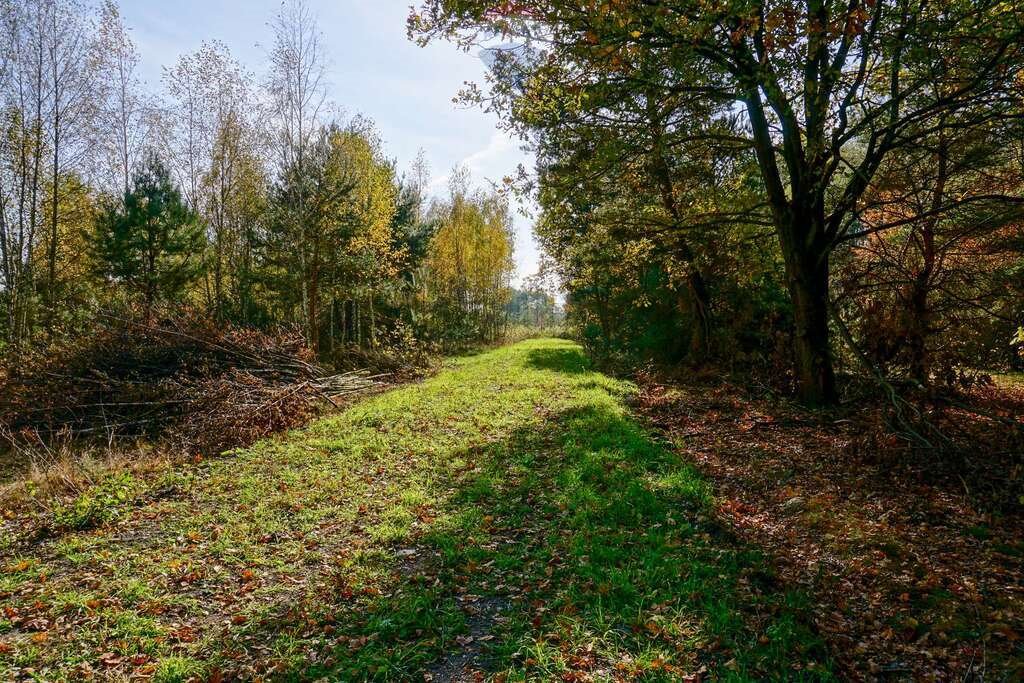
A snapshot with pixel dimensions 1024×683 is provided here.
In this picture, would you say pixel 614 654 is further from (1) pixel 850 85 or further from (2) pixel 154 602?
(1) pixel 850 85

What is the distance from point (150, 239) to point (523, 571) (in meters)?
19.9

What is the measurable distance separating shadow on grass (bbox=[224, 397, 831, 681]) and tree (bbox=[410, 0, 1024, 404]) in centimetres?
459

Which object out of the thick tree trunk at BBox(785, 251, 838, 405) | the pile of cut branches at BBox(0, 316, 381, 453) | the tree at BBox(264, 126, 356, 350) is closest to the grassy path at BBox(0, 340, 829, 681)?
the pile of cut branches at BBox(0, 316, 381, 453)

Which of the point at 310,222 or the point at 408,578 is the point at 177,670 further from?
the point at 310,222

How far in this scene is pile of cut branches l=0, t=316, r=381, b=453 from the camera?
782 centimetres

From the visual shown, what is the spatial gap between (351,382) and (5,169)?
12857 mm

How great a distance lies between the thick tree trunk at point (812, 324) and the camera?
295 inches

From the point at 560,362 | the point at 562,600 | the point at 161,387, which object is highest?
the point at 161,387

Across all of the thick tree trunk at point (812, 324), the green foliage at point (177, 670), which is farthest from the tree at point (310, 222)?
the thick tree trunk at point (812, 324)

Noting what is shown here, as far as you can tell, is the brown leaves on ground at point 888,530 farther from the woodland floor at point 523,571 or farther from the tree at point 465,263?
the tree at point 465,263

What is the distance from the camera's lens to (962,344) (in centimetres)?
654

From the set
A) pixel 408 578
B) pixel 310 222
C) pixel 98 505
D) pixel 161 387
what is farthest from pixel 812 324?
pixel 310 222

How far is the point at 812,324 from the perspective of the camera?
7.64m

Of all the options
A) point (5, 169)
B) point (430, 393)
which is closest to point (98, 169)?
point (5, 169)
